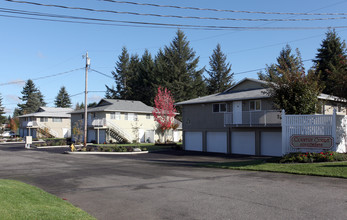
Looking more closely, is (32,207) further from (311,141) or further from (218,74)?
(218,74)

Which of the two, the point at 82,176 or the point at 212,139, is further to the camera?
the point at 212,139

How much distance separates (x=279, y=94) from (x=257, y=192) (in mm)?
11243

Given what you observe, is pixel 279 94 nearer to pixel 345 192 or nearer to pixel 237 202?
pixel 345 192

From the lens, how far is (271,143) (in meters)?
25.8

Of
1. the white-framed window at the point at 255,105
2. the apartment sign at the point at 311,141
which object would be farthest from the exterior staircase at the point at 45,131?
the apartment sign at the point at 311,141

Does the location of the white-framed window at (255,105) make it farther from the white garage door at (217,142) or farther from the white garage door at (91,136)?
the white garage door at (91,136)

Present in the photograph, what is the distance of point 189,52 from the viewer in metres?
67.0

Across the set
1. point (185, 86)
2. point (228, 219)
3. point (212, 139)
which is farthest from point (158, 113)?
point (228, 219)

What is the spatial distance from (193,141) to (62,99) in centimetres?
8204

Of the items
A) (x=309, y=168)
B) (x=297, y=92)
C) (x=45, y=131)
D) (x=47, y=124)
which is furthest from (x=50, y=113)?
(x=309, y=168)

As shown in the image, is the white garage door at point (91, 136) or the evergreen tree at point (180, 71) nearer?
the white garage door at point (91, 136)

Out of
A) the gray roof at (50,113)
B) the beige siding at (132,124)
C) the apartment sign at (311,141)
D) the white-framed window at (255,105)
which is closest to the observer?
the apartment sign at (311,141)

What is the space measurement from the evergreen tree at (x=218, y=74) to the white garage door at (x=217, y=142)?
39.2 meters

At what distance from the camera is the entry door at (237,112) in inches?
1085
